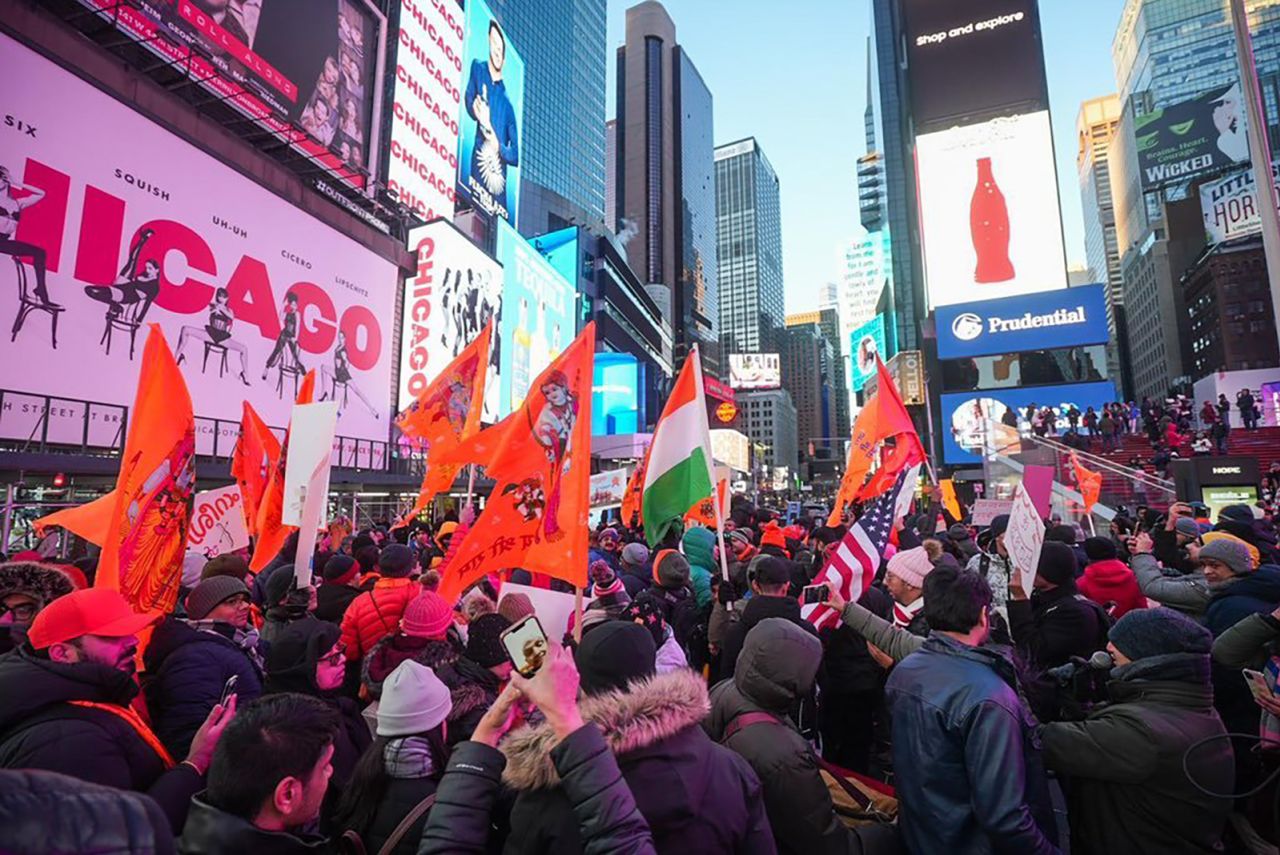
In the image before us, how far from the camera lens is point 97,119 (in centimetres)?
1595

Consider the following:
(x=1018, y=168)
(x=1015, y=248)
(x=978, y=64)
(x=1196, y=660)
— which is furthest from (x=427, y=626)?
(x=978, y=64)

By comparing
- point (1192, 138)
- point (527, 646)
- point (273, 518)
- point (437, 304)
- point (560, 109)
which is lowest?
point (527, 646)

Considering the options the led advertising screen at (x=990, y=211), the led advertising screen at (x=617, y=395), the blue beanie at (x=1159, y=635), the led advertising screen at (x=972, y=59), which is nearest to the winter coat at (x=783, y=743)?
the blue beanie at (x=1159, y=635)

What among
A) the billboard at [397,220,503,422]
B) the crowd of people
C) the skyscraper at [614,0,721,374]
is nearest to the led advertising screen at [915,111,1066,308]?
the billboard at [397,220,503,422]

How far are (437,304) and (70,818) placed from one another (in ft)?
97.9

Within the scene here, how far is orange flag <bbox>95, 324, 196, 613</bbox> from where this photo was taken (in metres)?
4.20

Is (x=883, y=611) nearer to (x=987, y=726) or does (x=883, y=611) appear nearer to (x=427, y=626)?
(x=987, y=726)

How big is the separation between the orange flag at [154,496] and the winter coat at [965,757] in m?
4.42

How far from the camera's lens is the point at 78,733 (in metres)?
2.28

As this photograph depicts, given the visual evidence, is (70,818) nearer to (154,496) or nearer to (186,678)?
(186,678)

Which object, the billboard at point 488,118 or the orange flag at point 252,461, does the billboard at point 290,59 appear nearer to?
the billboard at point 488,118

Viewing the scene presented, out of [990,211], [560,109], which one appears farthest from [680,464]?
[560,109]

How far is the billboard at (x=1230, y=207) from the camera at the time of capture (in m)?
66.1

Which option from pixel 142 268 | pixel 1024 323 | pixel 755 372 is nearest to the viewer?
pixel 142 268
